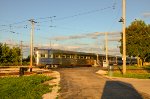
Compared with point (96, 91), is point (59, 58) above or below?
above

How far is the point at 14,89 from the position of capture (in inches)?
776

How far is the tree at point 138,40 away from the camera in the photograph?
2601 inches

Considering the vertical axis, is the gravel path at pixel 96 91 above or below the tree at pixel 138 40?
below

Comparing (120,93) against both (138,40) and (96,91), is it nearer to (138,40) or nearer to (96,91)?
(96,91)

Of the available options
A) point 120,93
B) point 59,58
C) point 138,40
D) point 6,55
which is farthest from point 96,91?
point 6,55

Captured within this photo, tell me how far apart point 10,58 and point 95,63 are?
72.9ft

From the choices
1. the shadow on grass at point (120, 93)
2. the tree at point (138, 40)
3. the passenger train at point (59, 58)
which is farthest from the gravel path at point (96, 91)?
the tree at point (138, 40)

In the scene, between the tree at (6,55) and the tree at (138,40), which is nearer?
the tree at (138,40)

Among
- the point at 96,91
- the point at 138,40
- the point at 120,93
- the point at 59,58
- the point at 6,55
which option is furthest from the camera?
the point at 6,55

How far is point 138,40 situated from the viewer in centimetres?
6669

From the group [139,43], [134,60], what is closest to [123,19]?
[139,43]

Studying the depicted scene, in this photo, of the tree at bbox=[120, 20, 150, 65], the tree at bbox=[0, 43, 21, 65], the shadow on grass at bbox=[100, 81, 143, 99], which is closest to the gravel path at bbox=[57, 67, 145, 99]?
the shadow on grass at bbox=[100, 81, 143, 99]

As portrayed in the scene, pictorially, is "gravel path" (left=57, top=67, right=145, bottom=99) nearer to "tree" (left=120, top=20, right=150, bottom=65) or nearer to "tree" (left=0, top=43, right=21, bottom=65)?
"tree" (left=120, top=20, right=150, bottom=65)

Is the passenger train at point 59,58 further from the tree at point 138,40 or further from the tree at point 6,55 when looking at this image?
the tree at point 6,55
